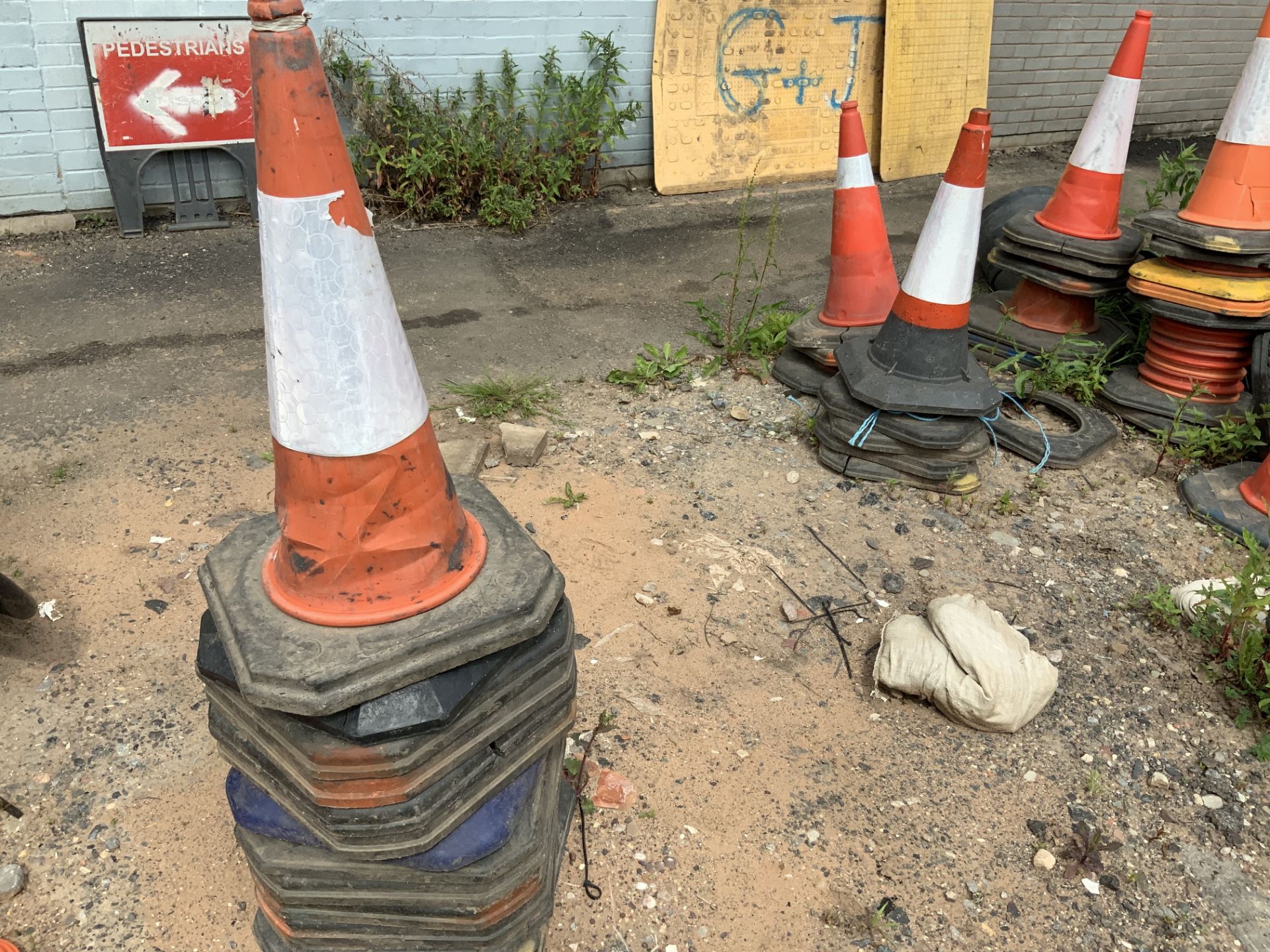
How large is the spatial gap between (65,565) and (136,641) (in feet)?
1.67

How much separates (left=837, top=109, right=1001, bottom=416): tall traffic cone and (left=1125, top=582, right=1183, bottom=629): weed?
0.85 meters

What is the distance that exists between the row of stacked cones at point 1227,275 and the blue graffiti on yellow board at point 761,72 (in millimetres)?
3498

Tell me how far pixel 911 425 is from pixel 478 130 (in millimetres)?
4077

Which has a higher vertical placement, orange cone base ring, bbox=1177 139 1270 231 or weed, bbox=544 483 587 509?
orange cone base ring, bbox=1177 139 1270 231

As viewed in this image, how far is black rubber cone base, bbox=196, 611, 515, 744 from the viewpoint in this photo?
5.15 feet

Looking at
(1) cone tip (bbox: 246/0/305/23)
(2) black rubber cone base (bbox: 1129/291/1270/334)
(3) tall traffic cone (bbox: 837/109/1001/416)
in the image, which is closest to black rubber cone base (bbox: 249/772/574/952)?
(1) cone tip (bbox: 246/0/305/23)

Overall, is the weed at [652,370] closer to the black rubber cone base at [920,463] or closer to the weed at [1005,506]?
the black rubber cone base at [920,463]

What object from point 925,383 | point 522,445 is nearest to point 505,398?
point 522,445

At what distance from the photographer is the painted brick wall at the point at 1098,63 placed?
8.22 metres

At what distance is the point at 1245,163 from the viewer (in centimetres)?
378

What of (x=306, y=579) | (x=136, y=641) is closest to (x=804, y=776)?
(x=306, y=579)

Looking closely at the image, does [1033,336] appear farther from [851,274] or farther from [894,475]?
[894,475]

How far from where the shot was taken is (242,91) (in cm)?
570

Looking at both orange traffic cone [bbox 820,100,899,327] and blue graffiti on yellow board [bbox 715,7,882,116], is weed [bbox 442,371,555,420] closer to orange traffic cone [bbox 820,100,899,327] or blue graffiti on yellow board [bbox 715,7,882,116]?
orange traffic cone [bbox 820,100,899,327]
